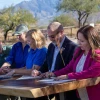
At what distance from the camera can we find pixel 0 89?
10.1 feet

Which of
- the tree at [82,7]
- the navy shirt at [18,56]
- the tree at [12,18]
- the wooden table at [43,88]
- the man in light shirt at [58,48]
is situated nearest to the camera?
the wooden table at [43,88]

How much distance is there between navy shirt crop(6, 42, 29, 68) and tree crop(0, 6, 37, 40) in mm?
39132

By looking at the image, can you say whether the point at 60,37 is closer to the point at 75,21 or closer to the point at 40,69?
the point at 40,69

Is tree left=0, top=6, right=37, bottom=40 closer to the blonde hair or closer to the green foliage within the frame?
the green foliage

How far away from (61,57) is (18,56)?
1.31 m

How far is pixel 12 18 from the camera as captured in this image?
158 feet

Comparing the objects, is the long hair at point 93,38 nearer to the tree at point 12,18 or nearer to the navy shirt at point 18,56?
the navy shirt at point 18,56

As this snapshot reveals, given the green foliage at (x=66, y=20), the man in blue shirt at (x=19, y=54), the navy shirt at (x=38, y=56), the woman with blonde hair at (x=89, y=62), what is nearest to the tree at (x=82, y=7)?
the green foliage at (x=66, y=20)

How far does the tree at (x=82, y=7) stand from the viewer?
172ft

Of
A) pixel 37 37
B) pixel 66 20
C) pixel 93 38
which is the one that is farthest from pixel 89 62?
pixel 66 20

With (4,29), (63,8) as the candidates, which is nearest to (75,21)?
(63,8)

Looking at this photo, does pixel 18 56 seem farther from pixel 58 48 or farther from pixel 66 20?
pixel 66 20

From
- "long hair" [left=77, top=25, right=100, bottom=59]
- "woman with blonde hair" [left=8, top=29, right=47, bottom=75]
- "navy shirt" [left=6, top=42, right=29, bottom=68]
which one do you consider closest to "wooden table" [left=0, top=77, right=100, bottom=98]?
"long hair" [left=77, top=25, right=100, bottom=59]

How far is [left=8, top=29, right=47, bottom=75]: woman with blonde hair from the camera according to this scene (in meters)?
4.25
